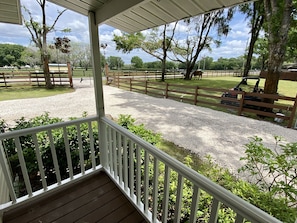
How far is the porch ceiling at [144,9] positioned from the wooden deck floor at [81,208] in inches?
69.7

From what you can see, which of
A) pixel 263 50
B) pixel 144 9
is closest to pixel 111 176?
pixel 144 9

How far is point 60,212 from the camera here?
1.47m

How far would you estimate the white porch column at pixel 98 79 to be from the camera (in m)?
1.59

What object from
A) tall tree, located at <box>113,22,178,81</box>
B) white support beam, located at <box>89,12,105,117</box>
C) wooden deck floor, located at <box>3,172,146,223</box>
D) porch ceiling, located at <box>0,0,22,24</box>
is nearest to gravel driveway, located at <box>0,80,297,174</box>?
white support beam, located at <box>89,12,105,117</box>

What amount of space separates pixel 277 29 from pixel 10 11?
448 cm

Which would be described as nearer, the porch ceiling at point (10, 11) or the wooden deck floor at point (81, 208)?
the porch ceiling at point (10, 11)

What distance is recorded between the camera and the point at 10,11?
144cm

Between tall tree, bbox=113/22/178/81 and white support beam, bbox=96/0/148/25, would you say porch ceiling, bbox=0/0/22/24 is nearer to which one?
white support beam, bbox=96/0/148/25

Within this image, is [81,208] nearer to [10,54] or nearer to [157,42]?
[10,54]

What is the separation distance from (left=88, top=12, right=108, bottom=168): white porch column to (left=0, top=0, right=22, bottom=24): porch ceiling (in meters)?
0.61

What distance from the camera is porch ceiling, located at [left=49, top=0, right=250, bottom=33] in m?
1.17

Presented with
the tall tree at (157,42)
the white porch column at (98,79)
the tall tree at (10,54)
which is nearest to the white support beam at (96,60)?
the white porch column at (98,79)

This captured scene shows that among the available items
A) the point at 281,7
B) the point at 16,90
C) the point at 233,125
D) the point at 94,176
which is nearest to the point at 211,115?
the point at 233,125

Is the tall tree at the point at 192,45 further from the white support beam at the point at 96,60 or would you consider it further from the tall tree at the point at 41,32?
the white support beam at the point at 96,60
